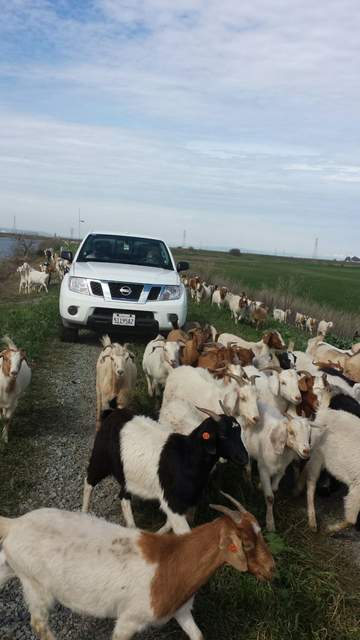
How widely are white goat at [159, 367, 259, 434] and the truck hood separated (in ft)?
12.5

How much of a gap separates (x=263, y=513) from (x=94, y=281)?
254 inches

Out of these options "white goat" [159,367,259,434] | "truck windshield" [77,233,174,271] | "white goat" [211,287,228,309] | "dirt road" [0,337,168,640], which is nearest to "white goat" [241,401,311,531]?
"white goat" [159,367,259,434]

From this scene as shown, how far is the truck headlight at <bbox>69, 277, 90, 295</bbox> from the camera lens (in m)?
10.9

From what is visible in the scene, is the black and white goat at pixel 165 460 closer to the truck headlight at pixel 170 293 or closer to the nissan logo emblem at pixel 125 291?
the nissan logo emblem at pixel 125 291

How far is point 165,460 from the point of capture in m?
4.73

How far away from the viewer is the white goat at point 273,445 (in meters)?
5.25

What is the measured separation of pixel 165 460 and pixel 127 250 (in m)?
8.20

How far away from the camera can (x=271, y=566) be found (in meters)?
3.33

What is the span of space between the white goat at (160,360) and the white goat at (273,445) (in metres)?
2.54

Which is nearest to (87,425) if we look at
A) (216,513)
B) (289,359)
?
(216,513)

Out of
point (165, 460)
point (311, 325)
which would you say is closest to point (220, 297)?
point (311, 325)

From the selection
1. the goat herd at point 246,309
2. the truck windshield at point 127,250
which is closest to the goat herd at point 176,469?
the truck windshield at point 127,250

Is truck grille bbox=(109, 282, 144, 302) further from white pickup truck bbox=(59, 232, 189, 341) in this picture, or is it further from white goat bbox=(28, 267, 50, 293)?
white goat bbox=(28, 267, 50, 293)

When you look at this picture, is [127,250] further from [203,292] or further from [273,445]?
[203,292]
